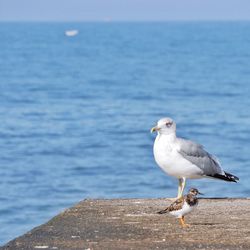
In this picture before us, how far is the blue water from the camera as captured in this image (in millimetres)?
21625

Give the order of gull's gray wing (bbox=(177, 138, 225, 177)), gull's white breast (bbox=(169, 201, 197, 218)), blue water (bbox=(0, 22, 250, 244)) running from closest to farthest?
gull's white breast (bbox=(169, 201, 197, 218)) → gull's gray wing (bbox=(177, 138, 225, 177)) → blue water (bbox=(0, 22, 250, 244))

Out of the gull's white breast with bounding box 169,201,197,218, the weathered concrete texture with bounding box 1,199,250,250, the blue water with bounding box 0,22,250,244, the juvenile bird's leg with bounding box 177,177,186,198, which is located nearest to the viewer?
the weathered concrete texture with bounding box 1,199,250,250

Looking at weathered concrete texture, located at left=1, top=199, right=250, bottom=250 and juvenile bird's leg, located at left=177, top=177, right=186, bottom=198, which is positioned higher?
juvenile bird's leg, located at left=177, top=177, right=186, bottom=198

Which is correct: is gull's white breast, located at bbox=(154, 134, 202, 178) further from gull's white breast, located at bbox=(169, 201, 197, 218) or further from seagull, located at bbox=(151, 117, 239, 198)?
gull's white breast, located at bbox=(169, 201, 197, 218)

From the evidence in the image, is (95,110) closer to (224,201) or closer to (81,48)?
(224,201)

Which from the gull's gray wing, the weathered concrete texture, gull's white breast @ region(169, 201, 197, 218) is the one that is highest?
the gull's gray wing

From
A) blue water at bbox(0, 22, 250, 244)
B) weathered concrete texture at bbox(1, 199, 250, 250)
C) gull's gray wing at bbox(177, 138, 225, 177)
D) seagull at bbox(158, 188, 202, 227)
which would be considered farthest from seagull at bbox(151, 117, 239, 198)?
blue water at bbox(0, 22, 250, 244)

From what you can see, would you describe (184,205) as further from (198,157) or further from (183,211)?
(198,157)

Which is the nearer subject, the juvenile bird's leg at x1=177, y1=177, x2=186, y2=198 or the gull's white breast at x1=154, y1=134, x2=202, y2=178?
the gull's white breast at x1=154, y1=134, x2=202, y2=178

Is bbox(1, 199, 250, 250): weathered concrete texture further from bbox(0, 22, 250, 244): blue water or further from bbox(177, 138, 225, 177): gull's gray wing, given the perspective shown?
bbox(0, 22, 250, 244): blue water

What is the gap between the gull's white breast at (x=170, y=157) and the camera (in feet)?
33.3

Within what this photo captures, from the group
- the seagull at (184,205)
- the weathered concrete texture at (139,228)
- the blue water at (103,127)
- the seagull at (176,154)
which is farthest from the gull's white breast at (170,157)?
the blue water at (103,127)

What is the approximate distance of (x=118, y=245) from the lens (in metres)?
8.54

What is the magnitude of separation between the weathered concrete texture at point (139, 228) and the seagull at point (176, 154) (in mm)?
361
